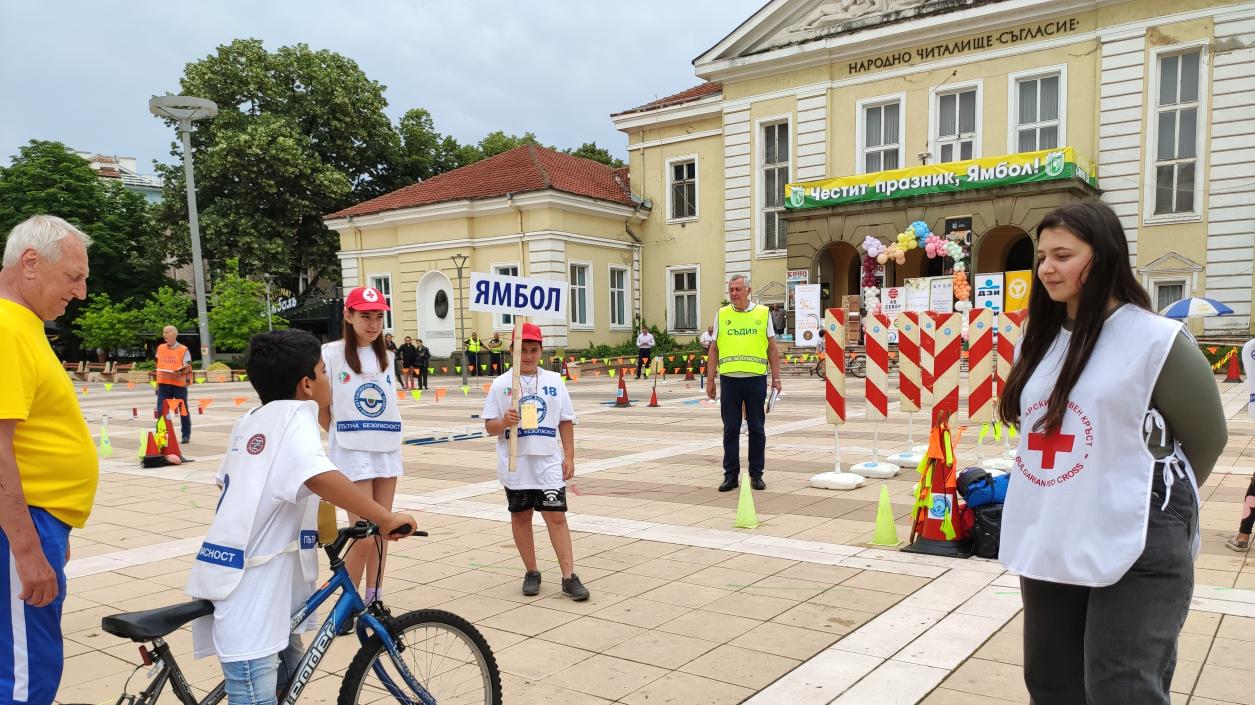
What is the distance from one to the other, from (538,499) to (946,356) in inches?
195

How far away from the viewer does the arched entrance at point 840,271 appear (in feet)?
90.8

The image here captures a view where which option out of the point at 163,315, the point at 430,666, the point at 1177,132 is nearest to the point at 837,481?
the point at 430,666

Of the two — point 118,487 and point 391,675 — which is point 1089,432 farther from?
point 118,487

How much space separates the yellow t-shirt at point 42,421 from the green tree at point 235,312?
107 feet

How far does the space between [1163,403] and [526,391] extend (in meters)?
3.62

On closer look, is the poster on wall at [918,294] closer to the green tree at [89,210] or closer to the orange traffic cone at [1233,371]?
the orange traffic cone at [1233,371]

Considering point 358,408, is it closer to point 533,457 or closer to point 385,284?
point 533,457

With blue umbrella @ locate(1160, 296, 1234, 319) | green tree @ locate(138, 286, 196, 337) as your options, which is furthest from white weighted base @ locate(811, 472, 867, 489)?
green tree @ locate(138, 286, 196, 337)

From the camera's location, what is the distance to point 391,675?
2.87m

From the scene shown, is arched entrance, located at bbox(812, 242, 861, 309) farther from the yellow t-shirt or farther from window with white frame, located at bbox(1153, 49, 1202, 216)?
the yellow t-shirt

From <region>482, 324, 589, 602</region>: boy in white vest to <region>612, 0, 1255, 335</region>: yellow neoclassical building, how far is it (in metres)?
21.1

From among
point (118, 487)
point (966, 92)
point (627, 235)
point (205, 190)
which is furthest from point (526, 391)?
point (205, 190)

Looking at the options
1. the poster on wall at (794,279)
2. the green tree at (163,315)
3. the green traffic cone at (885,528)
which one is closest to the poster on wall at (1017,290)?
the poster on wall at (794,279)

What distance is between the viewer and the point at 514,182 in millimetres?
30562
